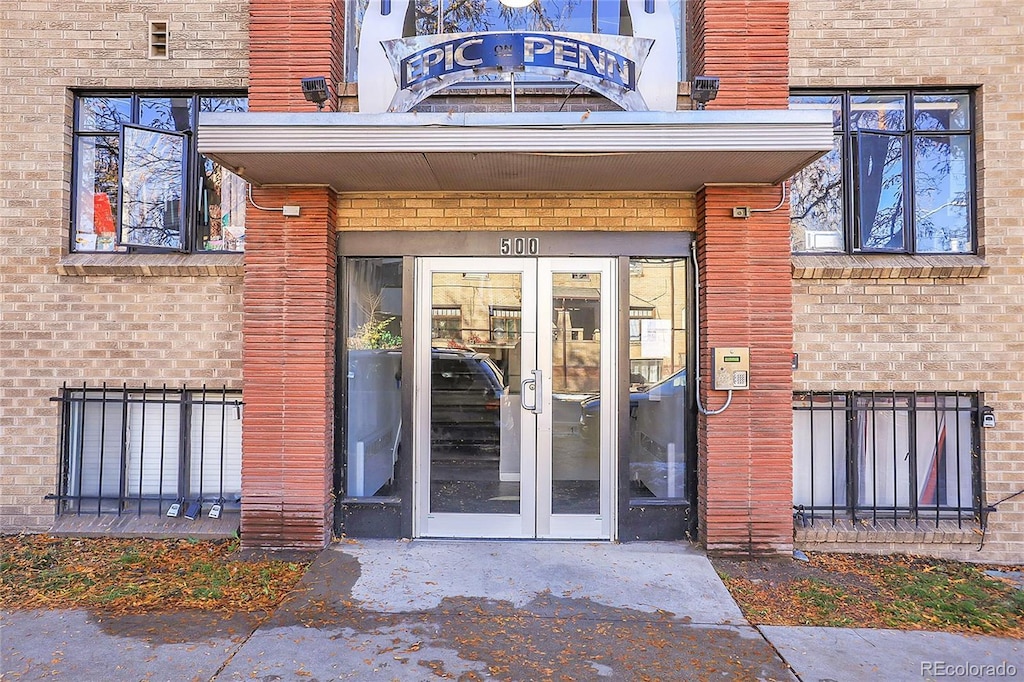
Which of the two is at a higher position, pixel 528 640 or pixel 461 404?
pixel 461 404

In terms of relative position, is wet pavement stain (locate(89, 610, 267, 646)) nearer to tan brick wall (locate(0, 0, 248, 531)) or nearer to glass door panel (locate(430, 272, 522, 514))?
glass door panel (locate(430, 272, 522, 514))

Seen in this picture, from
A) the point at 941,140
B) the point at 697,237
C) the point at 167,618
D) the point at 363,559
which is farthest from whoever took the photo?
the point at 941,140

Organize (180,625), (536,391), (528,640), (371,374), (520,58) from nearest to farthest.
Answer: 1. (528,640)
2. (180,625)
3. (520,58)
4. (536,391)
5. (371,374)

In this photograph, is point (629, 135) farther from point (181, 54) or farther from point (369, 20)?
point (181, 54)

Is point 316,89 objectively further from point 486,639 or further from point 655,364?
point 486,639

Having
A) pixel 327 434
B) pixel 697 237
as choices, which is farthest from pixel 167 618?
pixel 697 237

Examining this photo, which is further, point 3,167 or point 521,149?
point 3,167

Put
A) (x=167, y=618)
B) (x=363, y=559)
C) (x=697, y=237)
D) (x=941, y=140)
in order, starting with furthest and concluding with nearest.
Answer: (x=941, y=140) < (x=697, y=237) < (x=363, y=559) < (x=167, y=618)

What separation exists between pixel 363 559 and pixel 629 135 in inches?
149

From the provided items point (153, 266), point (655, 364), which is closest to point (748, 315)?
point (655, 364)

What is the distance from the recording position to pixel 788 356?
5043 millimetres

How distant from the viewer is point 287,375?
200 inches

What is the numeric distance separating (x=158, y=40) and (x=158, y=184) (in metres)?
1.33

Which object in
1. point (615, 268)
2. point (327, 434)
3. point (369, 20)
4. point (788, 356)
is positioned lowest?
point (327, 434)
